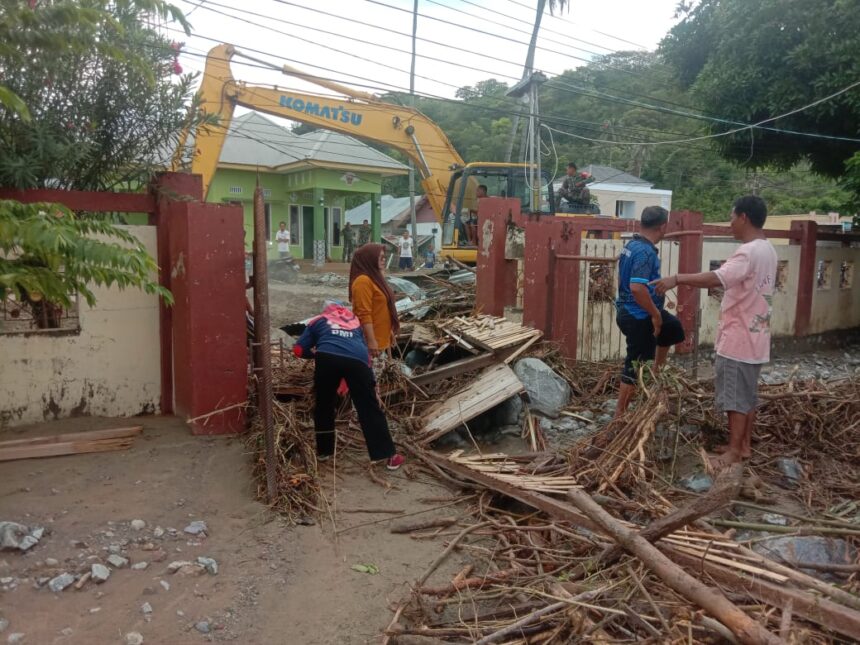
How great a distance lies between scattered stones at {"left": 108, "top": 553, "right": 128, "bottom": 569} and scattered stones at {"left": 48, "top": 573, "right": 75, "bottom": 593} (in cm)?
21

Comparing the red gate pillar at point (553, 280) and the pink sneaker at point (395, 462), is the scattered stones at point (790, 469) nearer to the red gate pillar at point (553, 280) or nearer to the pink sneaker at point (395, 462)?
the pink sneaker at point (395, 462)

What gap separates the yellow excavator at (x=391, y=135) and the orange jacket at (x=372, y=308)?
13.8 feet

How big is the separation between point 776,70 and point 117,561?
498 inches

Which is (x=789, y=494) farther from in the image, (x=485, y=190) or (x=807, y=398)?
(x=485, y=190)

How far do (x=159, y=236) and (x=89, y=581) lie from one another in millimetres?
2926

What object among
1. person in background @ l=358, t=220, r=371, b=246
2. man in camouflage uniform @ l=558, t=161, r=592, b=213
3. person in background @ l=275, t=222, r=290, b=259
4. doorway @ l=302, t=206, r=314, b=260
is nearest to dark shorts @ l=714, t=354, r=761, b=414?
man in camouflage uniform @ l=558, t=161, r=592, b=213

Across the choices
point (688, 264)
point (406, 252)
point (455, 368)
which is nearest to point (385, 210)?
point (406, 252)

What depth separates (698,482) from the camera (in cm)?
452

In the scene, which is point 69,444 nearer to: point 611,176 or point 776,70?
point 776,70

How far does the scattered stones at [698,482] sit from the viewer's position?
4457 millimetres

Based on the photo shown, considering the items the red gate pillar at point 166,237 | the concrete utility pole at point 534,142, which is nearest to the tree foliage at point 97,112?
the red gate pillar at point 166,237

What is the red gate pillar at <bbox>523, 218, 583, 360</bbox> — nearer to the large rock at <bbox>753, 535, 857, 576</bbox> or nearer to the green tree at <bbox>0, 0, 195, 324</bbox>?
the green tree at <bbox>0, 0, 195, 324</bbox>

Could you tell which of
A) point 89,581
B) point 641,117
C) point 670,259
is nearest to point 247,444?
point 89,581

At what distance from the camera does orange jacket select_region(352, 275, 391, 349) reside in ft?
17.8
